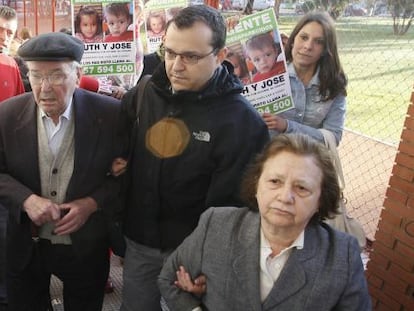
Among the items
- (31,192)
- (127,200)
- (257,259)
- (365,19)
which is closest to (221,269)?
(257,259)

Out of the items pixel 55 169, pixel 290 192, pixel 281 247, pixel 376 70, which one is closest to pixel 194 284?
pixel 281 247

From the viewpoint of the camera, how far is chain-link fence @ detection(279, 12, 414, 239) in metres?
4.25

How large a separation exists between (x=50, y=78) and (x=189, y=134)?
66 centimetres

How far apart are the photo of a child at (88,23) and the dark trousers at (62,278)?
1.57m

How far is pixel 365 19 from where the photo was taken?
4.26m

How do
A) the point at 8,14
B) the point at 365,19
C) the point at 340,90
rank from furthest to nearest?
the point at 365,19 < the point at 8,14 < the point at 340,90

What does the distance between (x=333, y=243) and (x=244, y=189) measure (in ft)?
1.32

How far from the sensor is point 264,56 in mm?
2502

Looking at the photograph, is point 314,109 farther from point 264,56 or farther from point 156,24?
point 156,24

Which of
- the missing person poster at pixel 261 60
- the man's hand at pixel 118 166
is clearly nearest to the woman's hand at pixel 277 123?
the missing person poster at pixel 261 60

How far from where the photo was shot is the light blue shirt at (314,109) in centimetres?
252

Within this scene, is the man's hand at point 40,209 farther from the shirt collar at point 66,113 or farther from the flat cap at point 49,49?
the flat cap at point 49,49

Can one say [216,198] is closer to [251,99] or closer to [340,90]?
[251,99]

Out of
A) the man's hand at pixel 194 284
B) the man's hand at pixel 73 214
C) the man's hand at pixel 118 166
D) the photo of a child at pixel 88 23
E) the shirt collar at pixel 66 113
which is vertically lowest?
the man's hand at pixel 194 284
